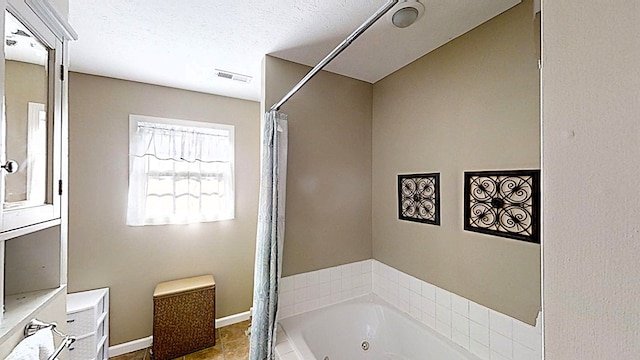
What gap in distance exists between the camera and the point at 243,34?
5.40 feet

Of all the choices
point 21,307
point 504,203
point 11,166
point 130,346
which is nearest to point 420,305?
point 504,203

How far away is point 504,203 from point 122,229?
9.81ft

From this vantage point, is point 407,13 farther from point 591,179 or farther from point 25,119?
point 25,119

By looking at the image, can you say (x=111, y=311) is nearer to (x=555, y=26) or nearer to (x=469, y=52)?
(x=555, y=26)

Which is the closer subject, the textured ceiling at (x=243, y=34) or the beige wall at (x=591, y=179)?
the beige wall at (x=591, y=179)

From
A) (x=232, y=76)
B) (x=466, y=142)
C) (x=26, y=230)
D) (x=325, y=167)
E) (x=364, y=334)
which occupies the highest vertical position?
(x=232, y=76)

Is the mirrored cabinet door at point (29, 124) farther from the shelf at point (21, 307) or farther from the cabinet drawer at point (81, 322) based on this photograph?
the cabinet drawer at point (81, 322)

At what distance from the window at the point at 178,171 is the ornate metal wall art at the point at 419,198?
5.82ft

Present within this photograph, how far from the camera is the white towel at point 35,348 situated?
2.43 feet

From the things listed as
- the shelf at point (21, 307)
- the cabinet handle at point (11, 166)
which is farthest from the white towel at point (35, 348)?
the cabinet handle at point (11, 166)

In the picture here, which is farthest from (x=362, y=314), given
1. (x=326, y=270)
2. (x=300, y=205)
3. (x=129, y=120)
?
(x=129, y=120)

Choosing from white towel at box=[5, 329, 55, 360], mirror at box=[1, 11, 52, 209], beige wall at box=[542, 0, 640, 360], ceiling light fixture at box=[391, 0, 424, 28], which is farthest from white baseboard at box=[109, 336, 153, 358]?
ceiling light fixture at box=[391, 0, 424, 28]

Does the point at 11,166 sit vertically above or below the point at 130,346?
above

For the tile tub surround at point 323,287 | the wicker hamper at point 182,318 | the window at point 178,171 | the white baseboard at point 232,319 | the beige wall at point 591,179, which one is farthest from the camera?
the white baseboard at point 232,319
